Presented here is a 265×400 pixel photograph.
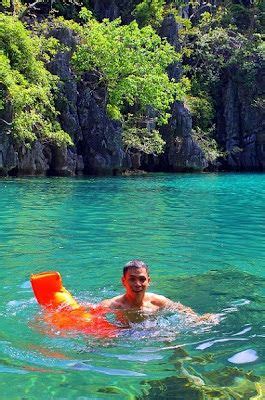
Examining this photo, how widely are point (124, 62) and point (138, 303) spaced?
25.5 m

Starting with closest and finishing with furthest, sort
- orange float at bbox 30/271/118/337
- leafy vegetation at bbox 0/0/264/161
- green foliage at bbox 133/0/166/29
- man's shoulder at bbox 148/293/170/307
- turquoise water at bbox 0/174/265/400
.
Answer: turquoise water at bbox 0/174/265/400
orange float at bbox 30/271/118/337
man's shoulder at bbox 148/293/170/307
leafy vegetation at bbox 0/0/264/161
green foliage at bbox 133/0/166/29

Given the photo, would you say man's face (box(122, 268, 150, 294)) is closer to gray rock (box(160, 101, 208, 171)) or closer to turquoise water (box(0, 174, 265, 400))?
turquoise water (box(0, 174, 265, 400))

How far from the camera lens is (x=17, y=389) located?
3.46 meters

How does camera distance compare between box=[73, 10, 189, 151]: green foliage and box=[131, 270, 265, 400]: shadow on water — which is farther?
box=[73, 10, 189, 151]: green foliage

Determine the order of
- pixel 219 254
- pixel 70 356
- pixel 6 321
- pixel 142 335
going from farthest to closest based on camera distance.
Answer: pixel 219 254, pixel 6 321, pixel 142 335, pixel 70 356

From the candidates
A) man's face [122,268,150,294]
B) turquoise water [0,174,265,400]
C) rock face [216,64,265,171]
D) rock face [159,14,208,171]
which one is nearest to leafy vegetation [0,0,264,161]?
rock face [216,64,265,171]

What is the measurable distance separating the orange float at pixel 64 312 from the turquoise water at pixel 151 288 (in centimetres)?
11

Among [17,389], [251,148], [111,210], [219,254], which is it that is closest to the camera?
[17,389]

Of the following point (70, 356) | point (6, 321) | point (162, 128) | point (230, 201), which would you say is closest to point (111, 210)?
point (230, 201)

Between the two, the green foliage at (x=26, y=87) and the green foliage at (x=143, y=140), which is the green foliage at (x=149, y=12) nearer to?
the green foliage at (x=143, y=140)

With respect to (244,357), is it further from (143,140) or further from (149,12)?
(149,12)

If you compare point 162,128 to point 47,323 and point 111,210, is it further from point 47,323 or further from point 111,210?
point 47,323

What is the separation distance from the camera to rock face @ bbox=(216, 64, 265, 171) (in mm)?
40000

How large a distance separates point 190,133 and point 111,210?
2309 cm
